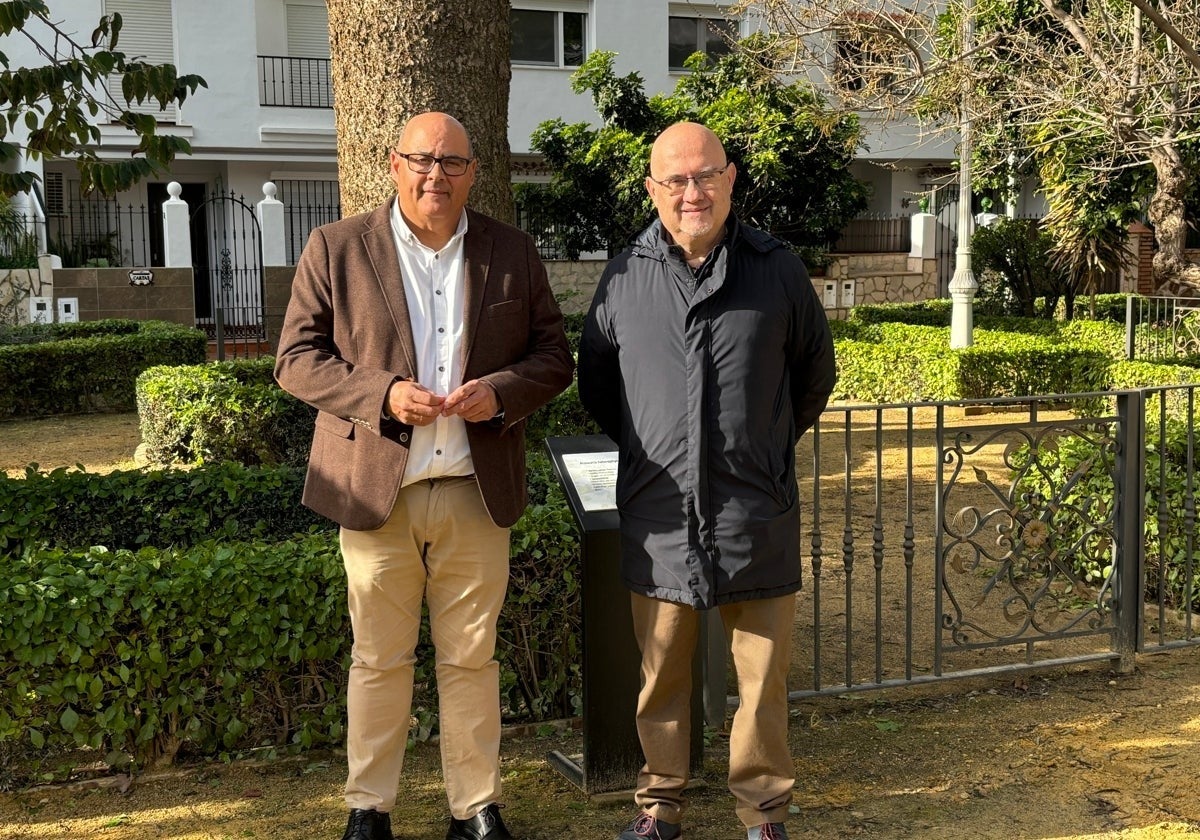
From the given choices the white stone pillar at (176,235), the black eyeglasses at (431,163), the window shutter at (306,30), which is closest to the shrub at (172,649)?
the black eyeglasses at (431,163)

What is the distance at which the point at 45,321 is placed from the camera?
18.4m

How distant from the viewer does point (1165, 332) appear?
1483cm

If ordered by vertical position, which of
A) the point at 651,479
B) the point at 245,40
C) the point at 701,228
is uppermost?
the point at 245,40

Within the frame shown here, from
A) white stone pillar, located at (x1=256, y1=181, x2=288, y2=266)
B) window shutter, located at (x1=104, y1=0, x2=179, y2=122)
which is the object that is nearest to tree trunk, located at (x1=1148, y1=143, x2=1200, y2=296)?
white stone pillar, located at (x1=256, y1=181, x2=288, y2=266)

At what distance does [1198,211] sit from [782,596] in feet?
68.3

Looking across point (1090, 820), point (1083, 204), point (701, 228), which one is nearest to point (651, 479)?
point (701, 228)

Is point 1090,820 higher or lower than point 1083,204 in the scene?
lower

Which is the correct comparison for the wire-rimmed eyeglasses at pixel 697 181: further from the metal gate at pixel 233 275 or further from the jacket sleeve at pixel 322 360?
the metal gate at pixel 233 275

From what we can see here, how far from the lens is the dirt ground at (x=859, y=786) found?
13.2ft

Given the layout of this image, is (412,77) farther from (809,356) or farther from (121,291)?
(121,291)

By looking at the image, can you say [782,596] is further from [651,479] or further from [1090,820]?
[1090,820]

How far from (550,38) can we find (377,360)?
77.2 feet

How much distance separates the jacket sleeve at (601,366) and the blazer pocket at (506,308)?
213mm

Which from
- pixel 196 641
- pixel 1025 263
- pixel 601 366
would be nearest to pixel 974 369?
pixel 1025 263
